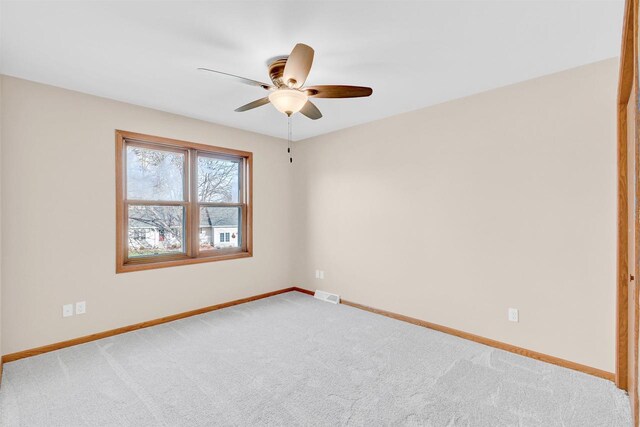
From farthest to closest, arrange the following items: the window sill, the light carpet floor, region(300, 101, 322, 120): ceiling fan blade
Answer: the window sill → region(300, 101, 322, 120): ceiling fan blade → the light carpet floor

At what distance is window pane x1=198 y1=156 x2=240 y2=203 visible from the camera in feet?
13.5

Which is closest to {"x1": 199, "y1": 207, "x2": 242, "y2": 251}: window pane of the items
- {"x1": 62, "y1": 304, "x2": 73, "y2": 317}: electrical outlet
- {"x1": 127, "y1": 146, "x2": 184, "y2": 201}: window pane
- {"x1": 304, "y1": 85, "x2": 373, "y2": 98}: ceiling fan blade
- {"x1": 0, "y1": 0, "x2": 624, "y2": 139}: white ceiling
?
{"x1": 127, "y1": 146, "x2": 184, "y2": 201}: window pane

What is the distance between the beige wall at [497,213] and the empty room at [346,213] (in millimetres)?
18

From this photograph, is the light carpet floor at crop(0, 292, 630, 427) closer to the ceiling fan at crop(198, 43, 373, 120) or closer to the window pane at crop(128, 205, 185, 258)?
the window pane at crop(128, 205, 185, 258)

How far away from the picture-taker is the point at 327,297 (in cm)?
446

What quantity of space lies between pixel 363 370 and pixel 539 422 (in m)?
1.17

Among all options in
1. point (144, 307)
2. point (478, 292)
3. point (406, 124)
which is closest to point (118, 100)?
point (144, 307)

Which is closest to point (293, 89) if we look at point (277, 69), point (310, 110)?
point (277, 69)

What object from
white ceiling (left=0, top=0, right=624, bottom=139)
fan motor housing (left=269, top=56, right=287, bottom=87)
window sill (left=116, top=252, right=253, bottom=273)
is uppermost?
white ceiling (left=0, top=0, right=624, bottom=139)

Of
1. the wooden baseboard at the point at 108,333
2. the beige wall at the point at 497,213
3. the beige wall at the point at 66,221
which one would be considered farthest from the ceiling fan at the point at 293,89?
the wooden baseboard at the point at 108,333

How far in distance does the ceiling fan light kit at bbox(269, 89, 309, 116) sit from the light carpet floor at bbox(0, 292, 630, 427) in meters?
2.08

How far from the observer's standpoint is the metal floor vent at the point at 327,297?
14.3 feet

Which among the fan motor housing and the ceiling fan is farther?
the fan motor housing

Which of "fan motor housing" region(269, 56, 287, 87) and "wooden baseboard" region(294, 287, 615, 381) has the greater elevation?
"fan motor housing" region(269, 56, 287, 87)
